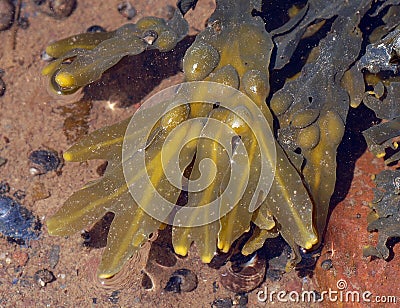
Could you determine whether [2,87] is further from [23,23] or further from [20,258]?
[20,258]

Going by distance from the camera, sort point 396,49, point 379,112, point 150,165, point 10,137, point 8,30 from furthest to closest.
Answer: point 8,30, point 10,137, point 379,112, point 150,165, point 396,49

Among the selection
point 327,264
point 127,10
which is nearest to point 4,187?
point 127,10

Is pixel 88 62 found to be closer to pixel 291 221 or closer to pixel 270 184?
pixel 270 184

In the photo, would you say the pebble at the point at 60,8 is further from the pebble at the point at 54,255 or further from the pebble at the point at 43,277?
the pebble at the point at 43,277

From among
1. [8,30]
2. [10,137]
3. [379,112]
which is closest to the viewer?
[379,112]

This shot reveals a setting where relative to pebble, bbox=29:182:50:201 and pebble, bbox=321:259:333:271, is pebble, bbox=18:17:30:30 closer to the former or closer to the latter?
pebble, bbox=29:182:50:201

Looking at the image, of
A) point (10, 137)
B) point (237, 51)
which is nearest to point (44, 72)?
point (10, 137)

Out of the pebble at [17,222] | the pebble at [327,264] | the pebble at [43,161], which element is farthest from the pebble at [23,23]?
the pebble at [327,264]
